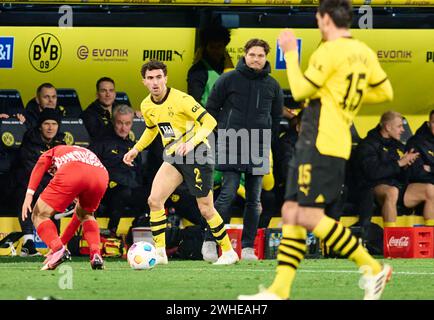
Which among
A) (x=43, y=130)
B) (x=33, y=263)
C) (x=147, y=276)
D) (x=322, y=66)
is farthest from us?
(x=43, y=130)

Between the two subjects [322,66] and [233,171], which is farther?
[233,171]

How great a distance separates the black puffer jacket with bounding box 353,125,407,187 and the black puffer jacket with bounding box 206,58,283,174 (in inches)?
77.3

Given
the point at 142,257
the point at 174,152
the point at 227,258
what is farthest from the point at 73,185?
the point at 227,258

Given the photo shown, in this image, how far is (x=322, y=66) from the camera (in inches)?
324

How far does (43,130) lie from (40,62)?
0.95 meters

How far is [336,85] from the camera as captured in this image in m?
8.30

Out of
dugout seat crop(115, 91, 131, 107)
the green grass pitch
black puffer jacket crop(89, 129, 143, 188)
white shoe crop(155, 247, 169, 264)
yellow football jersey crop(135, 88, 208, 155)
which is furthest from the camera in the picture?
dugout seat crop(115, 91, 131, 107)

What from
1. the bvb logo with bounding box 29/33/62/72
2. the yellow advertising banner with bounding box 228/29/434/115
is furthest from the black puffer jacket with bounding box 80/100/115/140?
the yellow advertising banner with bounding box 228/29/434/115

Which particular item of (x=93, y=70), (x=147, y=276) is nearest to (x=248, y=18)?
(x=93, y=70)

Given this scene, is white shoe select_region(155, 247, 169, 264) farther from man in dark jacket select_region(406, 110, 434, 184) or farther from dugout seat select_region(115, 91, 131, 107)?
man in dark jacket select_region(406, 110, 434, 184)

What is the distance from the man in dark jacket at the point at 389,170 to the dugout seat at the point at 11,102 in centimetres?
383

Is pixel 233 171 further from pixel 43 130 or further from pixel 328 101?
pixel 328 101

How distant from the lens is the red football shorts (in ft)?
37.7

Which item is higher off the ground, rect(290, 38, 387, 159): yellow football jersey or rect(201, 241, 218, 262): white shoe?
rect(290, 38, 387, 159): yellow football jersey
